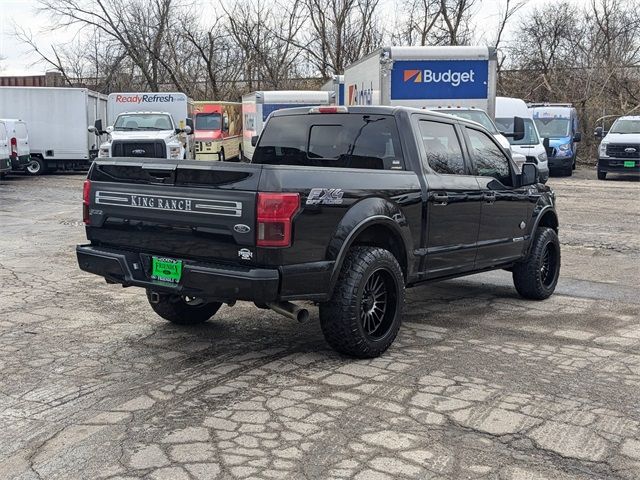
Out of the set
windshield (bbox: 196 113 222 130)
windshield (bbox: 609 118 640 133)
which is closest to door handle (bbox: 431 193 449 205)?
windshield (bbox: 609 118 640 133)

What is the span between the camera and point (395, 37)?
40906 mm

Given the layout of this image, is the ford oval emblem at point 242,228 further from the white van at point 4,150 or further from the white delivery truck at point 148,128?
the white van at point 4,150

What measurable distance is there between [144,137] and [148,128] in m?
0.84

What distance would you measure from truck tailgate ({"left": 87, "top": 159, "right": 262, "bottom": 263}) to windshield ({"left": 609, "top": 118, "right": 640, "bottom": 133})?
881 inches

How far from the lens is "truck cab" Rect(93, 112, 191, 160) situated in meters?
22.1

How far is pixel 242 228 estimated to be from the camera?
192 inches

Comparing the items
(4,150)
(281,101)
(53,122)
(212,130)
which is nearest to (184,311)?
(4,150)

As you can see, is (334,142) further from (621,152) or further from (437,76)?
(621,152)

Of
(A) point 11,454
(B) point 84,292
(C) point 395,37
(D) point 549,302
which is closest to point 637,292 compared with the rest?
(D) point 549,302

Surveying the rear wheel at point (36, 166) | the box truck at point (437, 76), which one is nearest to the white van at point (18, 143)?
the rear wheel at point (36, 166)

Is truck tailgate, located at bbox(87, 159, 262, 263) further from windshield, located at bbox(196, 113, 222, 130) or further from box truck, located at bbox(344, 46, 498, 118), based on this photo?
windshield, located at bbox(196, 113, 222, 130)

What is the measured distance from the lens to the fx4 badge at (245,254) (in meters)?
4.89

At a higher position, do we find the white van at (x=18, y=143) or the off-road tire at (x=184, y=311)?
the white van at (x=18, y=143)

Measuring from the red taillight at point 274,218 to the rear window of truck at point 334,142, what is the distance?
4.87 ft
